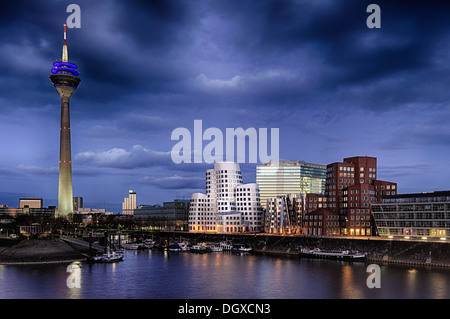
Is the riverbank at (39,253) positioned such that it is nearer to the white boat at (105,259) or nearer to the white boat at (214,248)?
the white boat at (105,259)

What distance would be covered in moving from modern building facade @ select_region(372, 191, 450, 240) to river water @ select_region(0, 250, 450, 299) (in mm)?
26947

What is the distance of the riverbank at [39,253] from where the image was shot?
11850cm

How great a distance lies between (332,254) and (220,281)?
5355 cm

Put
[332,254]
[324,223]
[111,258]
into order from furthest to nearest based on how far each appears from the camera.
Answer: [324,223] → [332,254] → [111,258]

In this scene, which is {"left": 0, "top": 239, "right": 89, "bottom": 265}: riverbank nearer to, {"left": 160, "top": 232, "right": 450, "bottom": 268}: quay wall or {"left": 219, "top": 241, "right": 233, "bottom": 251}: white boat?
{"left": 219, "top": 241, "right": 233, "bottom": 251}: white boat

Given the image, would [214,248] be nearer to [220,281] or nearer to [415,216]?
[415,216]

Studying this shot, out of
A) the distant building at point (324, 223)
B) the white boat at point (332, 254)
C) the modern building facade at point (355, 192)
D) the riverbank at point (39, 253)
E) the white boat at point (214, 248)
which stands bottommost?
the white boat at point (214, 248)

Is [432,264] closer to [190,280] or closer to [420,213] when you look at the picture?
[420,213]

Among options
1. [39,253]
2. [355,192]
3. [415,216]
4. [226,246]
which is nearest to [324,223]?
[355,192]

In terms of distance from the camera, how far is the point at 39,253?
12169cm

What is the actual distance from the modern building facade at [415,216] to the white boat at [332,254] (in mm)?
16343

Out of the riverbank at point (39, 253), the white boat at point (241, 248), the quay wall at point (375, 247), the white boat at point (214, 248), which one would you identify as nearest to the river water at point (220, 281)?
the riverbank at point (39, 253)
